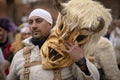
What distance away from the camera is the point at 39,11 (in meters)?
6.52

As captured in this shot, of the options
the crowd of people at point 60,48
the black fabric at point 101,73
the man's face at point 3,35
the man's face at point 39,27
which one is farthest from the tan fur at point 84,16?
the man's face at point 3,35

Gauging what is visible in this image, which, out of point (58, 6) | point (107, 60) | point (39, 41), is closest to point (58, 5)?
point (58, 6)

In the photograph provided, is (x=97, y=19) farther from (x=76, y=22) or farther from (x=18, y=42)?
(x=18, y=42)

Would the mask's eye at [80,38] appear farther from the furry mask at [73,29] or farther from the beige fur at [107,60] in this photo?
the beige fur at [107,60]

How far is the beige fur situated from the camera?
7.59 meters

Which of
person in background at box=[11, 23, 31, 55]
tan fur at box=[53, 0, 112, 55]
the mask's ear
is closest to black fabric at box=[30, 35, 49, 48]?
tan fur at box=[53, 0, 112, 55]

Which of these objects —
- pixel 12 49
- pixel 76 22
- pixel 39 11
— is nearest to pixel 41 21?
pixel 39 11

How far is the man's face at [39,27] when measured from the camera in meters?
6.31

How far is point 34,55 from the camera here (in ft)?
20.7

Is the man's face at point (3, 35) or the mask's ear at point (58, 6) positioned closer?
the mask's ear at point (58, 6)

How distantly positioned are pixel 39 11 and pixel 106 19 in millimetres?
846

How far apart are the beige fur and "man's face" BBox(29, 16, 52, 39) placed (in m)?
1.42

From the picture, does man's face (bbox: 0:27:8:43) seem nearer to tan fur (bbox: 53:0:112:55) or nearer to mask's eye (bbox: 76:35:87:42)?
tan fur (bbox: 53:0:112:55)

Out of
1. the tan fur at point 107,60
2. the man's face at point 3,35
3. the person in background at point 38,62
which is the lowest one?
the man's face at point 3,35
